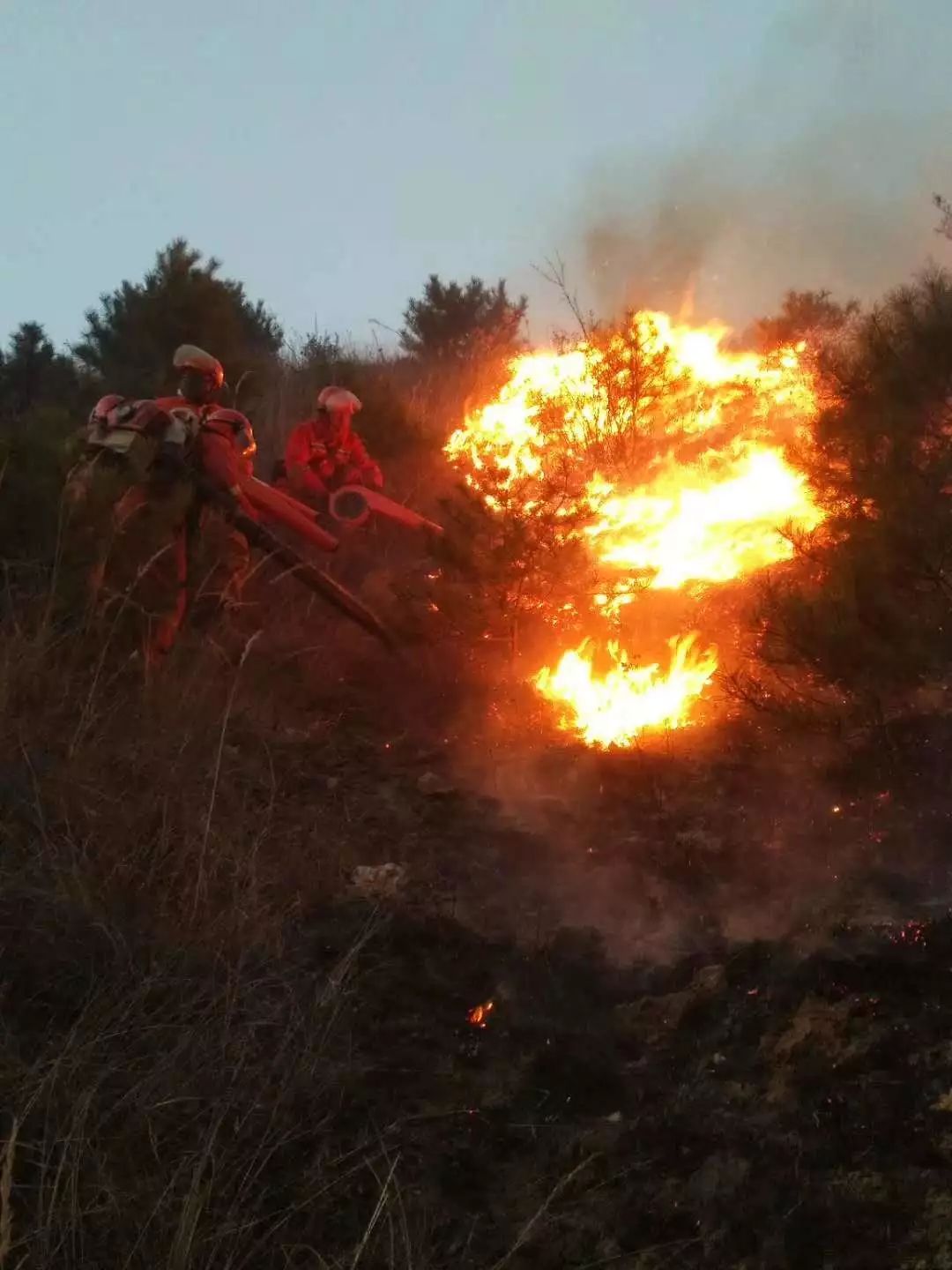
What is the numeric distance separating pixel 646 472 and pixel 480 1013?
523 cm

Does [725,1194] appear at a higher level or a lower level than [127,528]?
lower

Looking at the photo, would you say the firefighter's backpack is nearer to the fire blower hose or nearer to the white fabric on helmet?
the fire blower hose

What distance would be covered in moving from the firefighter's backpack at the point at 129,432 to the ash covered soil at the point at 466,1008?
137 cm

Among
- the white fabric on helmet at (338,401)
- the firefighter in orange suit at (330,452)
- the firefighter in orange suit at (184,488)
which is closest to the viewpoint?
the firefighter in orange suit at (184,488)

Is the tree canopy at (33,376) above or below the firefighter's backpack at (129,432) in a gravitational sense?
above

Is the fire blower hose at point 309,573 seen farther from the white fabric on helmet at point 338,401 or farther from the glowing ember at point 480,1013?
the glowing ember at point 480,1013

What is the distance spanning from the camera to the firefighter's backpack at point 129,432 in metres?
5.18

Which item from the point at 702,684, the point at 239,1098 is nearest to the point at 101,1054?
the point at 239,1098

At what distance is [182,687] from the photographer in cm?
422

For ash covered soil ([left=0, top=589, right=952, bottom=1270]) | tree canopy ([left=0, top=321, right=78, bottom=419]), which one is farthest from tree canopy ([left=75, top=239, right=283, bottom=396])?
ash covered soil ([left=0, top=589, right=952, bottom=1270])

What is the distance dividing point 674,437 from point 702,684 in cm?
340

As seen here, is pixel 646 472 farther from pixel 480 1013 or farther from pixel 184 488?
pixel 480 1013

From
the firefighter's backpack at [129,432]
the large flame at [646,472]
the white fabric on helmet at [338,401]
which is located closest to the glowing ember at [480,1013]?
the large flame at [646,472]

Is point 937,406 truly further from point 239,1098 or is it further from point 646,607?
point 239,1098
